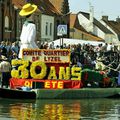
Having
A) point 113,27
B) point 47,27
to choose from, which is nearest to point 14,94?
point 47,27

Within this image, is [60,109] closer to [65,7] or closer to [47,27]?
[47,27]

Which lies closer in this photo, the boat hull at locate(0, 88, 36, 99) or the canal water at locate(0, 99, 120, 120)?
the canal water at locate(0, 99, 120, 120)

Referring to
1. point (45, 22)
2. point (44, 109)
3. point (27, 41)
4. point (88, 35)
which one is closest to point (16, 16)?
point (45, 22)

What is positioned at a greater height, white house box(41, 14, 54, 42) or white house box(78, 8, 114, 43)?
white house box(78, 8, 114, 43)

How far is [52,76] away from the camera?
78.8ft

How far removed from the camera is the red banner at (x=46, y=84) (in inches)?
938

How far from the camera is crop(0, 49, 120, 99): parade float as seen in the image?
2366cm

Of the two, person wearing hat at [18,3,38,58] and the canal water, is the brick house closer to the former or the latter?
person wearing hat at [18,3,38,58]

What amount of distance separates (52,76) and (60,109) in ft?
13.9

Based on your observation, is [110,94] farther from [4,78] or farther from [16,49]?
[16,49]

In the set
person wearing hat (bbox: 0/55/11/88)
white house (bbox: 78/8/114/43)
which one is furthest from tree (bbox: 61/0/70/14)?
person wearing hat (bbox: 0/55/11/88)

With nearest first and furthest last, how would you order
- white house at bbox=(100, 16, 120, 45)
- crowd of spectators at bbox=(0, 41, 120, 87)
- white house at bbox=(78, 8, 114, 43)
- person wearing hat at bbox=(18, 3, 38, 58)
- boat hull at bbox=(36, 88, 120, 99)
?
1. boat hull at bbox=(36, 88, 120, 99)
2. person wearing hat at bbox=(18, 3, 38, 58)
3. crowd of spectators at bbox=(0, 41, 120, 87)
4. white house at bbox=(78, 8, 114, 43)
5. white house at bbox=(100, 16, 120, 45)

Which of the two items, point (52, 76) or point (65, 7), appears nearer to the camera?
point (52, 76)

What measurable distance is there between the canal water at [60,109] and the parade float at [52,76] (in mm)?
584
